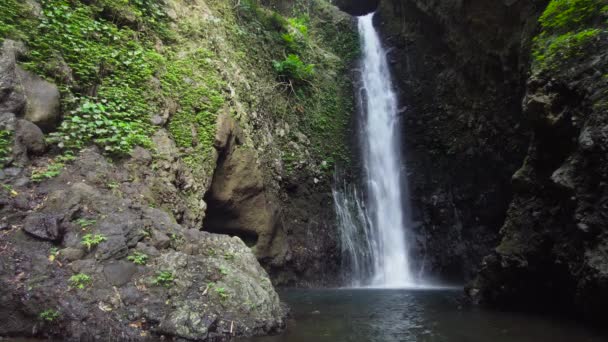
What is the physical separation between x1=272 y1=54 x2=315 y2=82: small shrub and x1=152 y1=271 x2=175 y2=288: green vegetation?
8.31m

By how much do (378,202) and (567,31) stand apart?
6914 mm

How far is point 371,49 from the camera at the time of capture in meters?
14.6

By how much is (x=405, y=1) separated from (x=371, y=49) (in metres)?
1.97

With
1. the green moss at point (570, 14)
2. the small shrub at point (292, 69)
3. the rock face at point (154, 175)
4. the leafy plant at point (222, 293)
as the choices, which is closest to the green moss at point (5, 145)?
the rock face at point (154, 175)

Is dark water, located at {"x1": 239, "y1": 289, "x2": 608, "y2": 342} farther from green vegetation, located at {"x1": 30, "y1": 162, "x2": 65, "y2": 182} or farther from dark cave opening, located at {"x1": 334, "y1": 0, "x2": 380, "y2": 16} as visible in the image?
dark cave opening, located at {"x1": 334, "y1": 0, "x2": 380, "y2": 16}

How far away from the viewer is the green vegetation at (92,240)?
4258 mm

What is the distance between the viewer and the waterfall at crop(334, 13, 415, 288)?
10.9m

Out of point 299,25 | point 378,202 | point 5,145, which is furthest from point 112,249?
point 299,25

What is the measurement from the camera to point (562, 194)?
567 centimetres

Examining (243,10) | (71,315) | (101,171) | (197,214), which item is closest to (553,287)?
(197,214)

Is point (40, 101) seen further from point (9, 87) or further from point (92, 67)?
point (92, 67)

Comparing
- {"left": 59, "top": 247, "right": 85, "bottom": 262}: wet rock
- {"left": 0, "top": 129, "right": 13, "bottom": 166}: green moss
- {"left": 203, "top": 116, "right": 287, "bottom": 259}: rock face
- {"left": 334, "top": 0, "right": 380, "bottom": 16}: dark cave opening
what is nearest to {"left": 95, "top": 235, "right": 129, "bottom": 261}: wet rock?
{"left": 59, "top": 247, "right": 85, "bottom": 262}: wet rock

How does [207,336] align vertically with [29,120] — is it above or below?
below

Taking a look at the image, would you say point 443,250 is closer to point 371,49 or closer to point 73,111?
point 371,49
